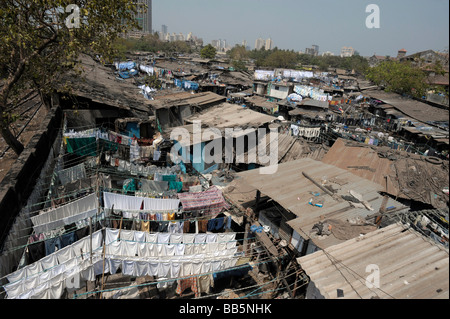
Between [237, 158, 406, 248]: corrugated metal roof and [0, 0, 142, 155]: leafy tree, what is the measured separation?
773 centimetres

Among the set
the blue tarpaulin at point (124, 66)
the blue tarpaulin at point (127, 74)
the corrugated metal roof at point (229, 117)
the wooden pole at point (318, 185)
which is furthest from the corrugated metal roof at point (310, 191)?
the blue tarpaulin at point (124, 66)

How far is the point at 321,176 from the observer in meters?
9.88

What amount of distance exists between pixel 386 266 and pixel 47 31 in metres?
13.5

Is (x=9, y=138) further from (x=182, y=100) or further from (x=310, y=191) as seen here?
(x=182, y=100)

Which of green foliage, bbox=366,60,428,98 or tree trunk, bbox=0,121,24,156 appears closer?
tree trunk, bbox=0,121,24,156

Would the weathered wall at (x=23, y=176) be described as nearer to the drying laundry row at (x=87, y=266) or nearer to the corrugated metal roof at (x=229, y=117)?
the drying laundry row at (x=87, y=266)

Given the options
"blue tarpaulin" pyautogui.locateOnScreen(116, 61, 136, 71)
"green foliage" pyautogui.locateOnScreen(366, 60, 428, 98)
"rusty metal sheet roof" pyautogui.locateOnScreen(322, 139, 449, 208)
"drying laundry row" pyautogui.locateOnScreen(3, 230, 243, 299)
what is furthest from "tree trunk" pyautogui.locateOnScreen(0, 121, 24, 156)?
"blue tarpaulin" pyautogui.locateOnScreen(116, 61, 136, 71)

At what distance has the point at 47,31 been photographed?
34.0 ft

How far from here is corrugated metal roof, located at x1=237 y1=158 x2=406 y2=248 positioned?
747cm

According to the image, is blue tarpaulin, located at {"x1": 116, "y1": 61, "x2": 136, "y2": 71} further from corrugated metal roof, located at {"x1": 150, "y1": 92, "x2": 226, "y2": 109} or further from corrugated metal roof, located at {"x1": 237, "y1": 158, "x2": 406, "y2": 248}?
corrugated metal roof, located at {"x1": 237, "y1": 158, "x2": 406, "y2": 248}

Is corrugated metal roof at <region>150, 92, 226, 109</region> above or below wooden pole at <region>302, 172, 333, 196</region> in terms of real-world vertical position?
above

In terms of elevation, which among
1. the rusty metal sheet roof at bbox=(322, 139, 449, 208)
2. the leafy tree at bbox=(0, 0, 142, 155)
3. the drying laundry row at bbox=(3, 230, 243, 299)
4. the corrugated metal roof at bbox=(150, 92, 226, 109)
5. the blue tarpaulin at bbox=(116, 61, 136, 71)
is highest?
the blue tarpaulin at bbox=(116, 61, 136, 71)

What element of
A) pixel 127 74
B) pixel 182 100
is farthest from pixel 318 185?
pixel 127 74

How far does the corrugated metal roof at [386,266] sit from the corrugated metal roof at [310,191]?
0.91 metres
